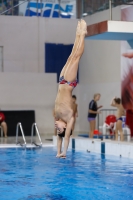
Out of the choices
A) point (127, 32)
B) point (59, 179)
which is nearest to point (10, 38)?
point (127, 32)

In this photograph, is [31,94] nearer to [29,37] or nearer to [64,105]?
[29,37]

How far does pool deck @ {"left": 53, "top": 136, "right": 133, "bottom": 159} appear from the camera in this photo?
1221 centimetres

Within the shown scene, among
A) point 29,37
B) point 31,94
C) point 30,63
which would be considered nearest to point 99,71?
point 31,94

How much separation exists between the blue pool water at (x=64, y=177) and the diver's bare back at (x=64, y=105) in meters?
1.23

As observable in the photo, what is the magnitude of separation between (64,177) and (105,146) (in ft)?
13.6

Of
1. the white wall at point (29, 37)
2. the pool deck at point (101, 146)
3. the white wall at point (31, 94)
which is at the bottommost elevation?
the pool deck at point (101, 146)

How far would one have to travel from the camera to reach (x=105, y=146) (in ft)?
43.8

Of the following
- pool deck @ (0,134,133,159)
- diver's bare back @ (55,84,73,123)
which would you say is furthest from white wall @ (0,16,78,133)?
diver's bare back @ (55,84,73,123)

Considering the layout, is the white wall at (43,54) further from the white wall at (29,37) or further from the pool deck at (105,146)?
the pool deck at (105,146)

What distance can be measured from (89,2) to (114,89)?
158 inches

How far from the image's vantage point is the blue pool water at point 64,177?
24.6 feet

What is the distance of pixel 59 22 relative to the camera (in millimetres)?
22094

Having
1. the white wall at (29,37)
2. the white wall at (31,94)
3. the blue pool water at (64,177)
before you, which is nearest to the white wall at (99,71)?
the white wall at (29,37)

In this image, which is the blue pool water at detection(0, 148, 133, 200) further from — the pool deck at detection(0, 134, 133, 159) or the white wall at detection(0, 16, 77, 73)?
the white wall at detection(0, 16, 77, 73)
